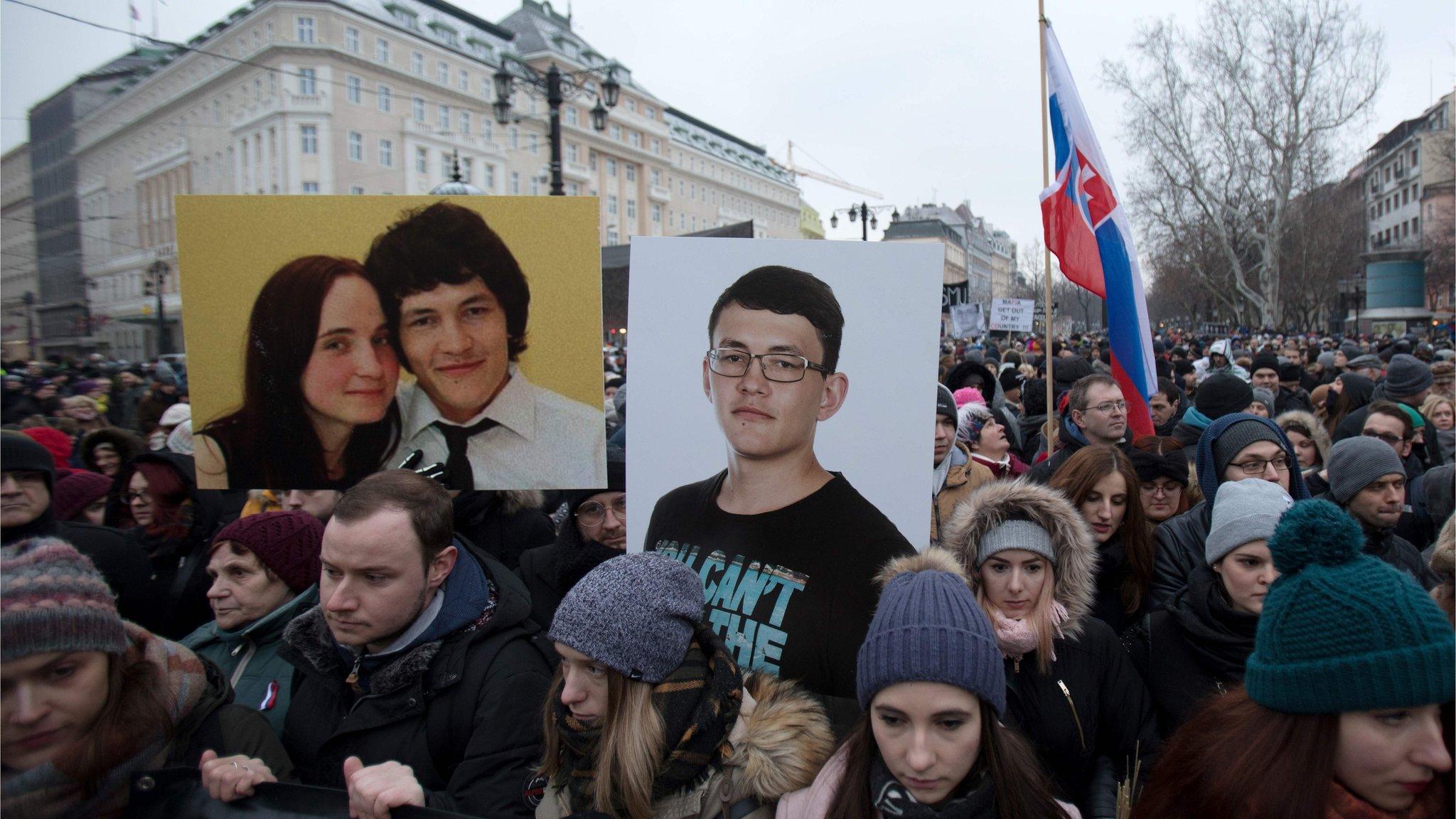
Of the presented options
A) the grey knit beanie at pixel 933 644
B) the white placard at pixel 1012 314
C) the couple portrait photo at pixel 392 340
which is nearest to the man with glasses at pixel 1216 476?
the grey knit beanie at pixel 933 644

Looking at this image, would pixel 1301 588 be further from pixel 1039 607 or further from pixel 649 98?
pixel 649 98

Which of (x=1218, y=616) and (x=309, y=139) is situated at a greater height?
(x=309, y=139)

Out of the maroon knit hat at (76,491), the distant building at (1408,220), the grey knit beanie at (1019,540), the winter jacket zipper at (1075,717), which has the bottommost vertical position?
the winter jacket zipper at (1075,717)

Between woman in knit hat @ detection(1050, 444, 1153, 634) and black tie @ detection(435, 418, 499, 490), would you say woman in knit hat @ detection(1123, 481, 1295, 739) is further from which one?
black tie @ detection(435, 418, 499, 490)

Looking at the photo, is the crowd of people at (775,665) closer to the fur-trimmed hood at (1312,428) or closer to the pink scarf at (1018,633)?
the pink scarf at (1018,633)

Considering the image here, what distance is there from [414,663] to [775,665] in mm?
944

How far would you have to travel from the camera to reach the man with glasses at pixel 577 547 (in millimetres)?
3037

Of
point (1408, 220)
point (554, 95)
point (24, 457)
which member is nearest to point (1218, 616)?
point (24, 457)

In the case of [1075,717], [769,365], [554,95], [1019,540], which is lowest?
[1075,717]

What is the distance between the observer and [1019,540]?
2.33m

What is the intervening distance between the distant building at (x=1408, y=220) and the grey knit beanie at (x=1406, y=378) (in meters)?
36.5

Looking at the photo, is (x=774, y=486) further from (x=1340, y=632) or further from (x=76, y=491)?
(x=76, y=491)

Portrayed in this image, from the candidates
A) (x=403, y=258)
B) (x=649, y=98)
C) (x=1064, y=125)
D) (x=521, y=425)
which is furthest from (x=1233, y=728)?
(x=649, y=98)

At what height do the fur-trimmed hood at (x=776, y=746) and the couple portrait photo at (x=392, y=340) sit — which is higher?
the couple portrait photo at (x=392, y=340)
